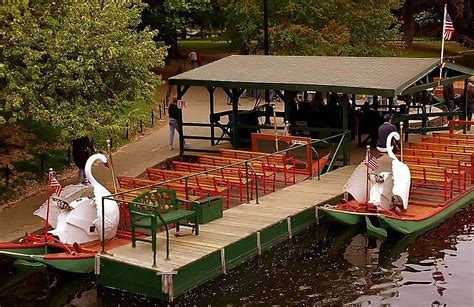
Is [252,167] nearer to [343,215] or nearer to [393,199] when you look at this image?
[343,215]

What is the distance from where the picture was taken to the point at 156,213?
1427cm

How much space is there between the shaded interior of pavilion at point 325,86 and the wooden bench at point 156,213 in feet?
22.4

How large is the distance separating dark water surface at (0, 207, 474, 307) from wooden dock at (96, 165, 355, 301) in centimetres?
22

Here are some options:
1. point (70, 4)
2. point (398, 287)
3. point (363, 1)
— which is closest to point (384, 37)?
point (363, 1)

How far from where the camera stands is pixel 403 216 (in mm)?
17188

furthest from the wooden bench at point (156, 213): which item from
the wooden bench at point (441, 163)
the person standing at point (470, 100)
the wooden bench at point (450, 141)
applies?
the person standing at point (470, 100)

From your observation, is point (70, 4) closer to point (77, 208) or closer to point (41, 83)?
point (41, 83)

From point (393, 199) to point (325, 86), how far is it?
5.47 metres

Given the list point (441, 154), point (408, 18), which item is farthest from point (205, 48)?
point (441, 154)

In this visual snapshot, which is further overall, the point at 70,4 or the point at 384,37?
the point at 384,37

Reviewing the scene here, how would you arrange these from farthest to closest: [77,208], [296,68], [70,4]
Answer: [296,68], [70,4], [77,208]

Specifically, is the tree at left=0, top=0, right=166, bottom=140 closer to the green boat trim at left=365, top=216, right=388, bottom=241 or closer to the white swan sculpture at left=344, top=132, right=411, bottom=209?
the white swan sculpture at left=344, top=132, right=411, bottom=209

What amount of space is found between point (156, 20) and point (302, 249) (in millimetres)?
30184

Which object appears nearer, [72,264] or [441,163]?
[72,264]
